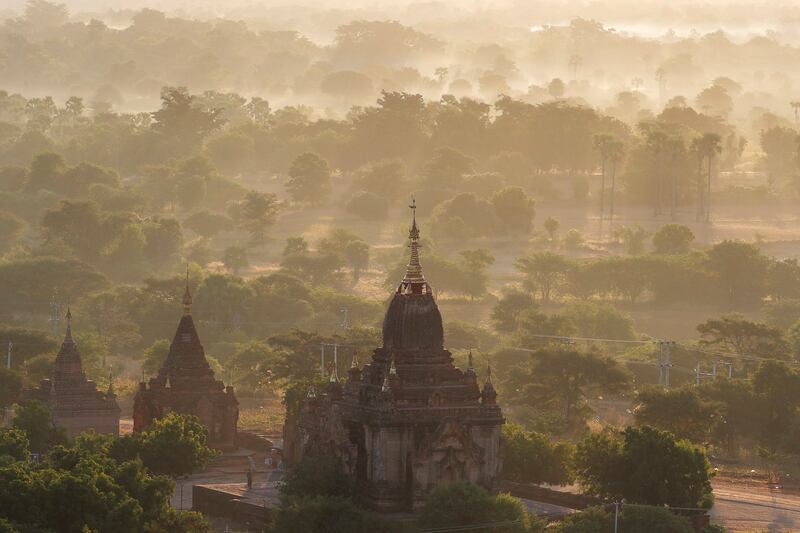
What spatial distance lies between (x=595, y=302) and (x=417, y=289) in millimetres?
66838

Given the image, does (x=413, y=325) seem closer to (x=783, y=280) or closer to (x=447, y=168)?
(x=783, y=280)

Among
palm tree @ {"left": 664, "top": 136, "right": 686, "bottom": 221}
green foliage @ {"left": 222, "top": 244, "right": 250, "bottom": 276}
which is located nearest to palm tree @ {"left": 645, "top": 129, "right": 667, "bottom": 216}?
palm tree @ {"left": 664, "top": 136, "right": 686, "bottom": 221}

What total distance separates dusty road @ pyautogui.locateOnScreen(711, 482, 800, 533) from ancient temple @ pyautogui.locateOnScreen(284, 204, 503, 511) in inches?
380

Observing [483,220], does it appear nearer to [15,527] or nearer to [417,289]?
[417,289]

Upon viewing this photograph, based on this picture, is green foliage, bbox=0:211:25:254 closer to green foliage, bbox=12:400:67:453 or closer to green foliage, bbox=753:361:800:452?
green foliage, bbox=753:361:800:452

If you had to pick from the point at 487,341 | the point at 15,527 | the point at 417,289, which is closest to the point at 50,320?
the point at 487,341

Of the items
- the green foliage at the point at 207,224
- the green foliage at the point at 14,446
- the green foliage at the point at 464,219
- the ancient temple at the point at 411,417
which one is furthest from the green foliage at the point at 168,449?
the green foliage at the point at 207,224

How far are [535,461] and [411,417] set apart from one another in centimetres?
807

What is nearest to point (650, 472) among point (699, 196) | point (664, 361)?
point (664, 361)

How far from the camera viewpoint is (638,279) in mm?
145000

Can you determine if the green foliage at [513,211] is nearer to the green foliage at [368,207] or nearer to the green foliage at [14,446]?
the green foliage at [368,207]

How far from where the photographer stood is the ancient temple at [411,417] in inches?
2901

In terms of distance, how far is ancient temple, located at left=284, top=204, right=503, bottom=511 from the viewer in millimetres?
73688

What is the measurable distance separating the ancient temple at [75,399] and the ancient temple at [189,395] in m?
1.53
